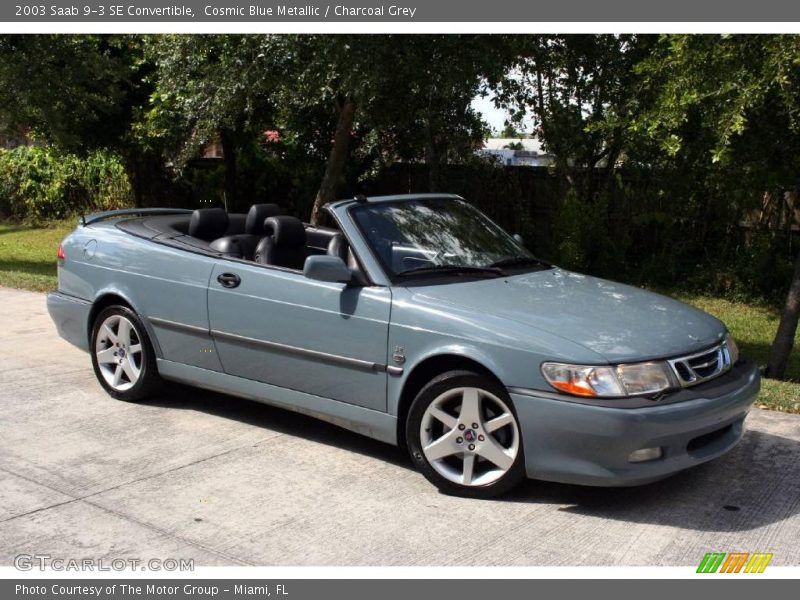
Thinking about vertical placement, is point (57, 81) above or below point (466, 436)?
above

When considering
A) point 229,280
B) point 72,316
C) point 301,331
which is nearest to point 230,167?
point 72,316

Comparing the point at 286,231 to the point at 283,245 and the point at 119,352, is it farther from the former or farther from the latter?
the point at 119,352

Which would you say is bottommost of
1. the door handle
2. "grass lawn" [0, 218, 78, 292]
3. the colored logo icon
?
"grass lawn" [0, 218, 78, 292]

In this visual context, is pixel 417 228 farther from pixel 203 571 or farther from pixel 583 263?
pixel 583 263

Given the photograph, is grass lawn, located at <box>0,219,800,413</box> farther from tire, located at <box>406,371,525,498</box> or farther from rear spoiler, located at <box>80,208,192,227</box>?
rear spoiler, located at <box>80,208,192,227</box>

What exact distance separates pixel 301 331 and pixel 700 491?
2.35 meters

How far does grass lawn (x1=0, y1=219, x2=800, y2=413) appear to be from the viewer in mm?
7183

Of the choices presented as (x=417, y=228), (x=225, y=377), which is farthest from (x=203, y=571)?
(x=417, y=228)

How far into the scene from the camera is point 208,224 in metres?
6.98

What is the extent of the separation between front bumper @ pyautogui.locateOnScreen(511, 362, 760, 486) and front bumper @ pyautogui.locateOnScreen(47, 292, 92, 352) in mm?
3591

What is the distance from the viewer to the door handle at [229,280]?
6.04 meters

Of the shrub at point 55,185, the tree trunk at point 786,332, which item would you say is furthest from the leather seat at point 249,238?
the shrub at point 55,185

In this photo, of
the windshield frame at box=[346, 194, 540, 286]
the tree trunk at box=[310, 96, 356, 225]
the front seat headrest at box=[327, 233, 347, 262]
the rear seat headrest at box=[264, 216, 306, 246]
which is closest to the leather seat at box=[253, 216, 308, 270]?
the rear seat headrest at box=[264, 216, 306, 246]

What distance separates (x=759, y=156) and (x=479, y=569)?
248 inches
